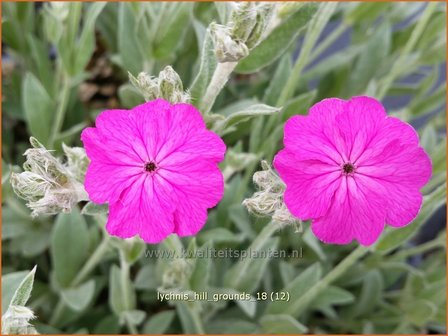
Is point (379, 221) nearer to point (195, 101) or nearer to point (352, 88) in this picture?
point (195, 101)

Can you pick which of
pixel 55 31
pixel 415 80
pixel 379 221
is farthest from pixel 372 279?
pixel 415 80

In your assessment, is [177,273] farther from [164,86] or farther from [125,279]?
[164,86]

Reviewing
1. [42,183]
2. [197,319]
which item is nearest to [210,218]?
[197,319]

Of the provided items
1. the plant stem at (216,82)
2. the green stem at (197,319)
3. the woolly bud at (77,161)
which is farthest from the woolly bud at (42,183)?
the green stem at (197,319)

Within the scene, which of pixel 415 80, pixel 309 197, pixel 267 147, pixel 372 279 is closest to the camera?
pixel 309 197

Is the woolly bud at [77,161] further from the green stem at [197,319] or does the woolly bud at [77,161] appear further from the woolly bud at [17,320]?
the green stem at [197,319]
